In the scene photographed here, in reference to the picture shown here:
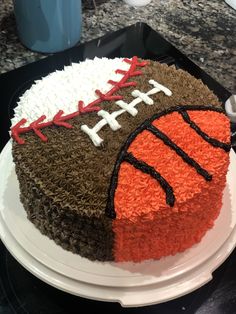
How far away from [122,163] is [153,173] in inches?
2.1

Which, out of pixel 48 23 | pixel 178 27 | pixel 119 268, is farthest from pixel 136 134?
pixel 178 27

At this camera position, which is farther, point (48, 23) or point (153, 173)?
point (48, 23)

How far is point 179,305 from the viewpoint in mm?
933

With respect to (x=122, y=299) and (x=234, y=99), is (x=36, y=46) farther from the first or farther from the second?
(x=122, y=299)

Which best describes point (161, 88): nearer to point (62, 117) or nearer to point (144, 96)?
point (144, 96)

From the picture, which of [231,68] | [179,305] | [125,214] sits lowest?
[179,305]

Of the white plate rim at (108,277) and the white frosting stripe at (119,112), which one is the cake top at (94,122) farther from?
the white plate rim at (108,277)

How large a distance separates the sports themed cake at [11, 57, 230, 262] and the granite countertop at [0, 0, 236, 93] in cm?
52

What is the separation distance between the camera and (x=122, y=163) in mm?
825

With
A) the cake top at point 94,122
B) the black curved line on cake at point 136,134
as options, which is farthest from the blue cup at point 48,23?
the black curved line on cake at point 136,134

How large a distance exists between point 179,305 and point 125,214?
26 centimetres

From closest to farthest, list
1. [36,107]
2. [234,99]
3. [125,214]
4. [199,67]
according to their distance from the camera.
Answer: [125,214]
[36,107]
[234,99]
[199,67]

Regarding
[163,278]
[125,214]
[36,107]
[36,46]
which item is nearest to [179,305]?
[163,278]

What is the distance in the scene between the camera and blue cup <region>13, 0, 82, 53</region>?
4.25 ft
